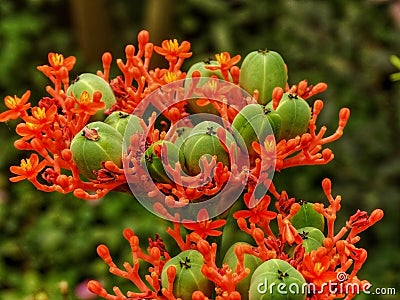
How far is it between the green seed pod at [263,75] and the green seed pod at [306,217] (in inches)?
7.6

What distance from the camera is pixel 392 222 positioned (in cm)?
318

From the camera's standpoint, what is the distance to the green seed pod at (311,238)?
1.09 meters

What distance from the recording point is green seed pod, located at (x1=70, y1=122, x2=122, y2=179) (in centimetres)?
110

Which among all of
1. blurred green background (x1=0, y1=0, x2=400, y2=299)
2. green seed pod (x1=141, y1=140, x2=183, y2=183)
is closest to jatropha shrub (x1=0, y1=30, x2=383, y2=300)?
green seed pod (x1=141, y1=140, x2=183, y2=183)

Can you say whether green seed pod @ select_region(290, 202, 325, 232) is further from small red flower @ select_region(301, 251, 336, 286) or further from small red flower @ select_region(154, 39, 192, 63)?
small red flower @ select_region(154, 39, 192, 63)

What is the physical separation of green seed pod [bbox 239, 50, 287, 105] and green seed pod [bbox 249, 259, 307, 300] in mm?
314

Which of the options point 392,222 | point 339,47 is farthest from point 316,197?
point 339,47

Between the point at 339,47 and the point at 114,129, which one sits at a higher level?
the point at 114,129

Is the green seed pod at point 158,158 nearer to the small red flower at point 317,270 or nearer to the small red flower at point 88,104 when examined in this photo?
the small red flower at point 88,104

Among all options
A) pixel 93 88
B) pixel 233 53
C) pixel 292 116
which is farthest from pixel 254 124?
pixel 233 53

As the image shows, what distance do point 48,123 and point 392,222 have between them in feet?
7.68

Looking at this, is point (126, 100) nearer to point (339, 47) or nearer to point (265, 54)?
point (265, 54)

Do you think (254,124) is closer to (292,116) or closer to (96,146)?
(292,116)

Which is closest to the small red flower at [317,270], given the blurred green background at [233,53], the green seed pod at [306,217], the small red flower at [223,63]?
the green seed pod at [306,217]
